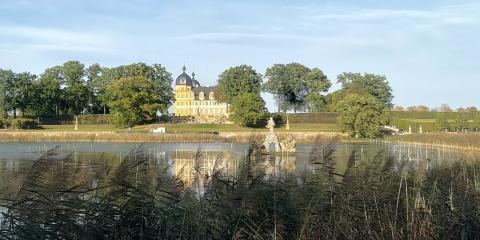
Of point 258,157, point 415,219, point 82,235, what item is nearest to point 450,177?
point 415,219

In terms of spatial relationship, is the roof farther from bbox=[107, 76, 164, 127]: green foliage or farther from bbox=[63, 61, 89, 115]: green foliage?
bbox=[107, 76, 164, 127]: green foliage

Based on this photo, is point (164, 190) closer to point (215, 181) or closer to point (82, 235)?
point (215, 181)

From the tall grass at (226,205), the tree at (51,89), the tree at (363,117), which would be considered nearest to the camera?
the tall grass at (226,205)

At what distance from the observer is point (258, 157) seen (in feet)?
31.0

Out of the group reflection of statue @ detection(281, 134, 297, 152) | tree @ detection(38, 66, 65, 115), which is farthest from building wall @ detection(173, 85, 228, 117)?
reflection of statue @ detection(281, 134, 297, 152)

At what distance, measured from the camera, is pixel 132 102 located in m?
107

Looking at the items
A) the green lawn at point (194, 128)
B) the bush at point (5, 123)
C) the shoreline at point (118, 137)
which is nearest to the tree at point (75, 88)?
the green lawn at point (194, 128)

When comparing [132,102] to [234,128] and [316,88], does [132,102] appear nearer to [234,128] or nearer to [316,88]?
[234,128]

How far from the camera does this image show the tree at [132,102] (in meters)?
105

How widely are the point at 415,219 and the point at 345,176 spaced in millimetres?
1156

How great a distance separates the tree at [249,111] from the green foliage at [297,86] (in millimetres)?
24258

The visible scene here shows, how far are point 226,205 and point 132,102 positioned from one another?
328 feet

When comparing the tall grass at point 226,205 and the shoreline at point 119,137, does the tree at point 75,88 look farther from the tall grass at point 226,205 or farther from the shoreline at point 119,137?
the tall grass at point 226,205

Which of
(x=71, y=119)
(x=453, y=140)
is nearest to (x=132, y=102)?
(x=71, y=119)
